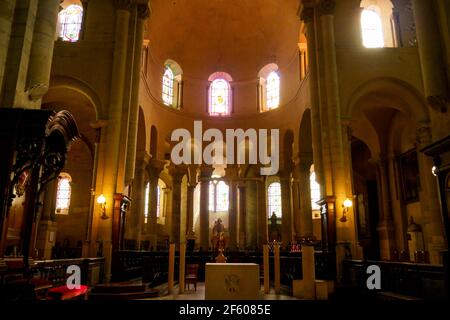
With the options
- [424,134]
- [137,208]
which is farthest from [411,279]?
[137,208]

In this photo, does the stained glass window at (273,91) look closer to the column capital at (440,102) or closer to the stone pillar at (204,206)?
the stone pillar at (204,206)

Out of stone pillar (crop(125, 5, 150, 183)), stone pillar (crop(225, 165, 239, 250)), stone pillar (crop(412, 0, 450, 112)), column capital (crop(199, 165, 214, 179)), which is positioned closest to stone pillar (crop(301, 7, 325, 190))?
stone pillar (crop(412, 0, 450, 112))

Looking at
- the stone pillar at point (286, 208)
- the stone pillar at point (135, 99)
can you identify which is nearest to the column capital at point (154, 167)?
the stone pillar at point (135, 99)

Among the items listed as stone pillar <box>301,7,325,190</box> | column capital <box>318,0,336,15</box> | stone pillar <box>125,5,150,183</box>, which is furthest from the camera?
column capital <box>318,0,336,15</box>

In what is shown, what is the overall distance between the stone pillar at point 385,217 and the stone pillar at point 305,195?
13.8 feet

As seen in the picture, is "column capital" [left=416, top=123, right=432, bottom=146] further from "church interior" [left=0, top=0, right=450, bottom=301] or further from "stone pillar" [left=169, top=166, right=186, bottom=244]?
"stone pillar" [left=169, top=166, right=186, bottom=244]

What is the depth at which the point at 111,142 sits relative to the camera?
16.0 metres

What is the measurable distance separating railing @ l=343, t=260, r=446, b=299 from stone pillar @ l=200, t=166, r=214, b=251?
15.2 m

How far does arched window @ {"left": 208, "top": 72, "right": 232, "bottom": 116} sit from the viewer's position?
27.4 m

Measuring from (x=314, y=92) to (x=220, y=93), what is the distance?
11.5 meters

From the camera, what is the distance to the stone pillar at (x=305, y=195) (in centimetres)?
2067

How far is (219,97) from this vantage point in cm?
2756

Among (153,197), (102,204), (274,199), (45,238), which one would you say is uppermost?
(274,199)

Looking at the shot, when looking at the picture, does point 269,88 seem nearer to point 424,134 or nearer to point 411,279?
point 424,134
